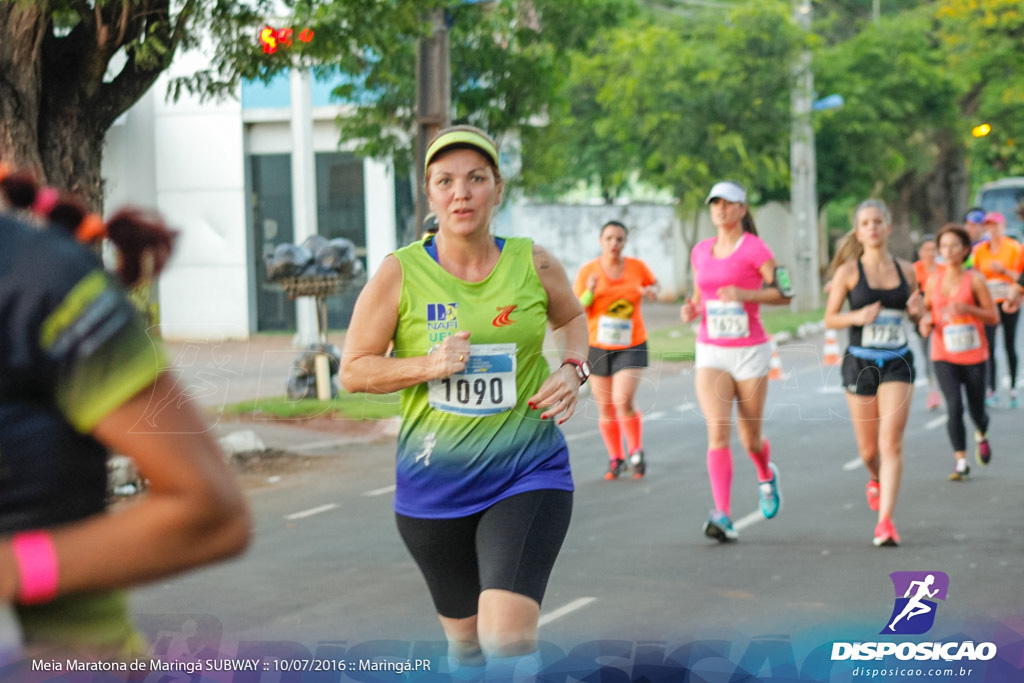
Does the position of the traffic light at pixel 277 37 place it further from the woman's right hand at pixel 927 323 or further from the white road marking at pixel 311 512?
the woman's right hand at pixel 927 323

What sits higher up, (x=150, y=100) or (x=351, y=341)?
(x=150, y=100)

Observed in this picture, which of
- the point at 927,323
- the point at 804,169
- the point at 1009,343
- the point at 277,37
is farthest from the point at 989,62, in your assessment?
the point at 277,37

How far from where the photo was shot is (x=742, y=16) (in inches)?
1010

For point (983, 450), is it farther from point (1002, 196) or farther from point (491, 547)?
point (1002, 196)

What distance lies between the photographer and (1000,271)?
1445 centimetres

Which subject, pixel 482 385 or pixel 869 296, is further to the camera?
pixel 869 296

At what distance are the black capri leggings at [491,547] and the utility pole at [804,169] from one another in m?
23.0

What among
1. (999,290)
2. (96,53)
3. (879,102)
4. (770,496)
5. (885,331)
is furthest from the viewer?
(879,102)

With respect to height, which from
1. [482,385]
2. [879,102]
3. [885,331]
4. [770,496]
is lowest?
[770,496]

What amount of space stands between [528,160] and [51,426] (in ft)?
55.0

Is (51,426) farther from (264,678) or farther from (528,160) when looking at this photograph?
(528,160)

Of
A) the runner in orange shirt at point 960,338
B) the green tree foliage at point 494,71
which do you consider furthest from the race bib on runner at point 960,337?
the green tree foliage at point 494,71

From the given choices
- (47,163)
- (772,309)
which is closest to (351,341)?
(47,163)

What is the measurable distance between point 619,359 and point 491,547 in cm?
706
